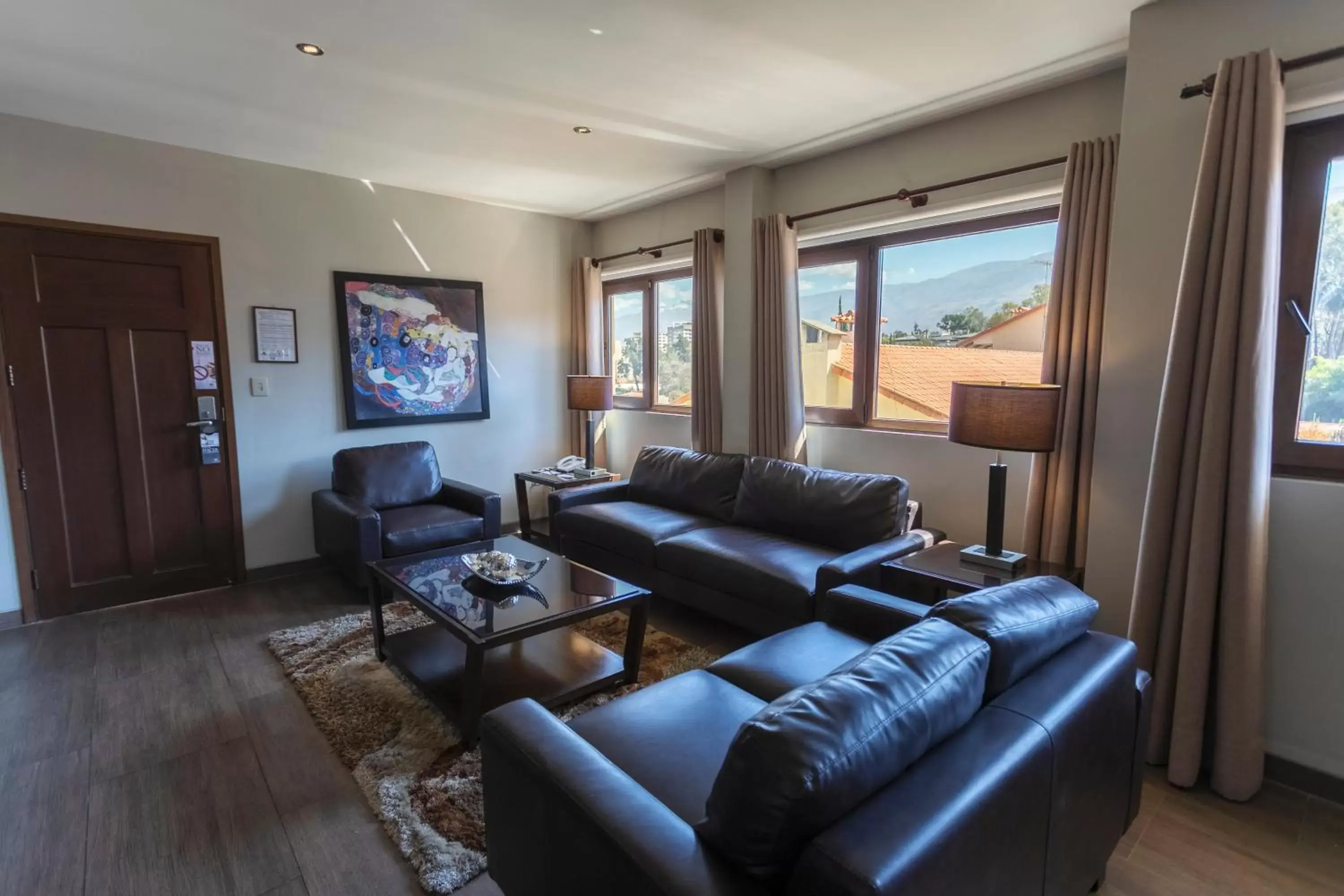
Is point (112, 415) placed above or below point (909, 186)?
below

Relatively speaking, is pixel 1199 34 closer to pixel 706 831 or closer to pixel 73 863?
pixel 706 831

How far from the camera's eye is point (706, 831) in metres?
0.98

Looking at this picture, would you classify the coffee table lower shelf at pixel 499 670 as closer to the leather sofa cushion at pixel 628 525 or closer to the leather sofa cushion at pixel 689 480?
the leather sofa cushion at pixel 628 525

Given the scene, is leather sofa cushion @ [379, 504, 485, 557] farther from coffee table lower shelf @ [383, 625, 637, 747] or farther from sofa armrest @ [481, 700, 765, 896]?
sofa armrest @ [481, 700, 765, 896]

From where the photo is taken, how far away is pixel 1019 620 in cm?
135

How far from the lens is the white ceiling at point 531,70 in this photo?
2.12 meters

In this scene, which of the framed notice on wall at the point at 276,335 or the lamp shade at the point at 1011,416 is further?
the framed notice on wall at the point at 276,335

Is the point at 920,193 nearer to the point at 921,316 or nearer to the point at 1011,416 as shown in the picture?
the point at 921,316

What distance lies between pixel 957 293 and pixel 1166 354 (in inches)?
44.4

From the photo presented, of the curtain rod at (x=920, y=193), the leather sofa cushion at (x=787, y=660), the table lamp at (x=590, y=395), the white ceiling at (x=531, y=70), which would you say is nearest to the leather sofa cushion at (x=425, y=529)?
the table lamp at (x=590, y=395)

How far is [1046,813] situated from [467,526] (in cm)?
320

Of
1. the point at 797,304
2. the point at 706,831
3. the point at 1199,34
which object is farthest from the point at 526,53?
the point at 706,831

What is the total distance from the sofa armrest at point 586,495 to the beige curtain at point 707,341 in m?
0.58

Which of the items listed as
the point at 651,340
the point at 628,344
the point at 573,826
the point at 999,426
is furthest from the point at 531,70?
the point at 628,344
